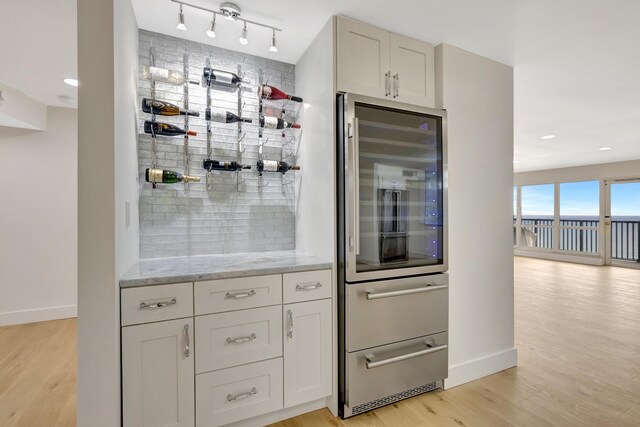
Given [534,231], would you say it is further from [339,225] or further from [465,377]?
[339,225]

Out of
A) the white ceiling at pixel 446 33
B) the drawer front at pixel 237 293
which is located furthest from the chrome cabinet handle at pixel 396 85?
the drawer front at pixel 237 293


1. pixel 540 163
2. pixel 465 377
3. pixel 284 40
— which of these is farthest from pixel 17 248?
pixel 540 163

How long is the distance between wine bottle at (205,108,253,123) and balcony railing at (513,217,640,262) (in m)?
8.94

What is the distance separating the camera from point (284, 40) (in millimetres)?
2129

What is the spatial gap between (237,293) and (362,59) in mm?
1639

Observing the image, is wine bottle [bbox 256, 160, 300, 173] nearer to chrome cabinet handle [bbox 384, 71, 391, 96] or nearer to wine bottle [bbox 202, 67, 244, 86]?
wine bottle [bbox 202, 67, 244, 86]

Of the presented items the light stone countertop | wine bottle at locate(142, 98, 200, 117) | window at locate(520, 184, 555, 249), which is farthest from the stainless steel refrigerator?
window at locate(520, 184, 555, 249)

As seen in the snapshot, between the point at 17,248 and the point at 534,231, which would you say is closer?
the point at 17,248

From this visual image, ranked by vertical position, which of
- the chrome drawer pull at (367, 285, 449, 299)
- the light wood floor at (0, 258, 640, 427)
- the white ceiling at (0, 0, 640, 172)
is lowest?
the light wood floor at (0, 258, 640, 427)

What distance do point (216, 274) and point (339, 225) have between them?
77 centimetres

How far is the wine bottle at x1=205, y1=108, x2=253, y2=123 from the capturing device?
2.07m

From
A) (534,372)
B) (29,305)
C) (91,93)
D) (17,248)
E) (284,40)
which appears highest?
(284,40)

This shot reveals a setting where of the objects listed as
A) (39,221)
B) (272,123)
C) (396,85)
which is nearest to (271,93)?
(272,123)

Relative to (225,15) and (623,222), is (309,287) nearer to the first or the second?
(225,15)
